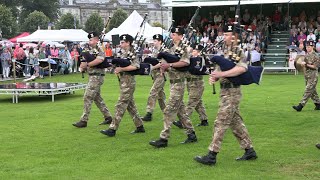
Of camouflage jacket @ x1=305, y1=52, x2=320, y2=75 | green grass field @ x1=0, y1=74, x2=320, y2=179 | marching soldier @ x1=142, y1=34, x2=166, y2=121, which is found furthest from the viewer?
camouflage jacket @ x1=305, y1=52, x2=320, y2=75

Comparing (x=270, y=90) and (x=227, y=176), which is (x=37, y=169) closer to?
(x=227, y=176)

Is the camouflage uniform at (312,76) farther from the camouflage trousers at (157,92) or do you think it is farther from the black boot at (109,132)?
the black boot at (109,132)

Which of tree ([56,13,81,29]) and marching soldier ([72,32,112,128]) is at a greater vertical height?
tree ([56,13,81,29])

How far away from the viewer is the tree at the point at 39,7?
101 metres

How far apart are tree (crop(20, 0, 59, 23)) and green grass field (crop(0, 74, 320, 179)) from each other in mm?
87582

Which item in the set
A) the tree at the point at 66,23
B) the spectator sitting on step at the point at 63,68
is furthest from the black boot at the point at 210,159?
the tree at the point at 66,23

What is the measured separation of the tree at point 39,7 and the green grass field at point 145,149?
3448 inches

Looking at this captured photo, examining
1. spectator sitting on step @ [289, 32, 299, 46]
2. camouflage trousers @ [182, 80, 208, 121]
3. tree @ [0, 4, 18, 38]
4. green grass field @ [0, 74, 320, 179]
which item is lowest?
green grass field @ [0, 74, 320, 179]

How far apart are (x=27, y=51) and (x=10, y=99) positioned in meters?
13.4

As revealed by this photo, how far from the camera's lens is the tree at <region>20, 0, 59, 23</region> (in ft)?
332

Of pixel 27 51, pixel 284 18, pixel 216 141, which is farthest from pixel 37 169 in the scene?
pixel 284 18

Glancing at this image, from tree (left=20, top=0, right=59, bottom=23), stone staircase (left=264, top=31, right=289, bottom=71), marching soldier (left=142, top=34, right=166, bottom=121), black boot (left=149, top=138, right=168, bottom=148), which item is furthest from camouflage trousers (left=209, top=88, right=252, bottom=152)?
tree (left=20, top=0, right=59, bottom=23)

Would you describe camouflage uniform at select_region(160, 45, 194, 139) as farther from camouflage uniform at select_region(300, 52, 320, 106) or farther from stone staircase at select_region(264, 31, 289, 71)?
stone staircase at select_region(264, 31, 289, 71)

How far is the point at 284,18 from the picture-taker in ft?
124
